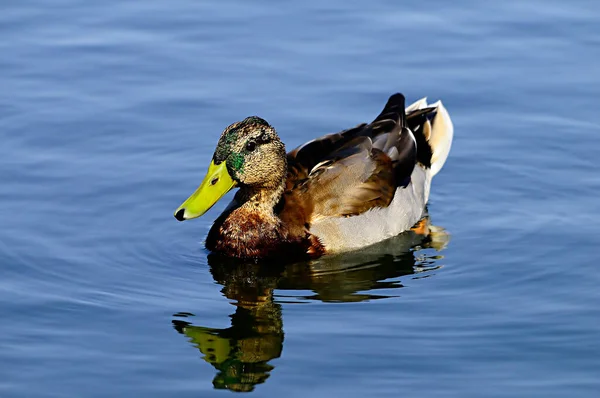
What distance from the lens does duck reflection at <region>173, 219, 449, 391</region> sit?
9727 millimetres

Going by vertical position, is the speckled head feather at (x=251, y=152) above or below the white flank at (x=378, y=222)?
above

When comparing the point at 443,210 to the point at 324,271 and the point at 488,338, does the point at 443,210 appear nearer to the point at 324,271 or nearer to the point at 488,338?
the point at 324,271

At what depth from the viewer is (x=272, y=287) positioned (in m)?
11.4

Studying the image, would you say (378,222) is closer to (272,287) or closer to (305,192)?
(305,192)

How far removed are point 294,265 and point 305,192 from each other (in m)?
0.76

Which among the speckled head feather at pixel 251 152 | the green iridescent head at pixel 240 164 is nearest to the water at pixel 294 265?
the green iridescent head at pixel 240 164

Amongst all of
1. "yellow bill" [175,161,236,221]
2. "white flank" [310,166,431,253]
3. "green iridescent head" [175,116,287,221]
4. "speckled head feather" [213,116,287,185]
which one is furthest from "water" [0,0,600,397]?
"speckled head feather" [213,116,287,185]

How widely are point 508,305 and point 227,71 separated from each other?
601 cm

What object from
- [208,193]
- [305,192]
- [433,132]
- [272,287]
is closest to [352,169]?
[305,192]

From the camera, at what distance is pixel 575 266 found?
1145 cm

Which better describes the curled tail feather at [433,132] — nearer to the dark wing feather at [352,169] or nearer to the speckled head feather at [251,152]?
the dark wing feather at [352,169]

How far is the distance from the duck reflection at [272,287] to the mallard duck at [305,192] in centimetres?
18

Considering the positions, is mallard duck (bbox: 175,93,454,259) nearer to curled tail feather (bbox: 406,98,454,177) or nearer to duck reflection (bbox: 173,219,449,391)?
duck reflection (bbox: 173,219,449,391)

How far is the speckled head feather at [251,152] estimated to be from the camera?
463 inches
